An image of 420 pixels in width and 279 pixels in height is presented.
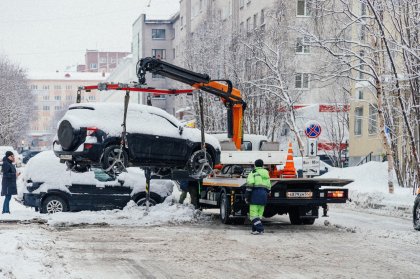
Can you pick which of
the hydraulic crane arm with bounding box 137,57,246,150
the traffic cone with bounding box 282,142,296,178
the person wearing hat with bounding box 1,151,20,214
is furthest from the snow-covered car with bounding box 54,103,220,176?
the person wearing hat with bounding box 1,151,20,214

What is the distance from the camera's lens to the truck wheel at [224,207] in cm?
1778

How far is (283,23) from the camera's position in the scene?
45.0 metres

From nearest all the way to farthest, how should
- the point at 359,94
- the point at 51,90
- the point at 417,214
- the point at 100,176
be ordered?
the point at 417,214
the point at 100,176
the point at 359,94
the point at 51,90

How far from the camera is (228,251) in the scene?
42.1 feet

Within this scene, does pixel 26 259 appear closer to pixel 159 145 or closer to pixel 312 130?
pixel 159 145

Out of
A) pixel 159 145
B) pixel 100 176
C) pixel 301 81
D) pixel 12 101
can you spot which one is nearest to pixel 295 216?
pixel 159 145

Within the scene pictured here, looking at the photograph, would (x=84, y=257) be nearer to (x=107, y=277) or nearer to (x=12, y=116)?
(x=107, y=277)

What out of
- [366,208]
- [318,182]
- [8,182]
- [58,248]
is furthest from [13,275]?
[366,208]

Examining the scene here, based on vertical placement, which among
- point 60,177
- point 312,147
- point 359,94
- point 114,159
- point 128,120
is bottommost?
point 60,177

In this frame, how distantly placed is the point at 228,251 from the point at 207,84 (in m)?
7.26

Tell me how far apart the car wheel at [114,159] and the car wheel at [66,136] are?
739 millimetres

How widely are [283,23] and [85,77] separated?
492 ft

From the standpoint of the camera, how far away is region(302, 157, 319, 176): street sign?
24047mm

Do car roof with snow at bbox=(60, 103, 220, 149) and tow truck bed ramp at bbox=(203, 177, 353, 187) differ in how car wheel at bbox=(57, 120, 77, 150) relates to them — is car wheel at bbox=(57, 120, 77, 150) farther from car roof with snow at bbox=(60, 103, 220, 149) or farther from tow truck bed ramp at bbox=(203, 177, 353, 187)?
tow truck bed ramp at bbox=(203, 177, 353, 187)
